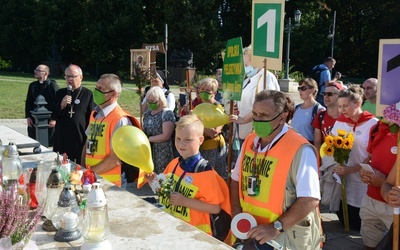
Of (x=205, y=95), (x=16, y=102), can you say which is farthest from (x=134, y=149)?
(x=16, y=102)

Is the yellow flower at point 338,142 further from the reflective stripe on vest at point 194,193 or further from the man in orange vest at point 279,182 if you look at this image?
the reflective stripe on vest at point 194,193

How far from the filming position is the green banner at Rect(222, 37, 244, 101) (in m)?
4.56

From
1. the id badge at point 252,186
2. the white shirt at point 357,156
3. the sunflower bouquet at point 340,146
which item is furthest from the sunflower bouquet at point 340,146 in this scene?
the id badge at point 252,186

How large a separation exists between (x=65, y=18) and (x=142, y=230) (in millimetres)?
38979

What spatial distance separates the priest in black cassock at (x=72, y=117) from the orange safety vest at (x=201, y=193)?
2.80 meters

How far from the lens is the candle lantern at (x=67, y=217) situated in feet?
7.79

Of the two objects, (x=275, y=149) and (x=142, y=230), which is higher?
(x=275, y=149)

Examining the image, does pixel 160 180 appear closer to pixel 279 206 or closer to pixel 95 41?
pixel 279 206

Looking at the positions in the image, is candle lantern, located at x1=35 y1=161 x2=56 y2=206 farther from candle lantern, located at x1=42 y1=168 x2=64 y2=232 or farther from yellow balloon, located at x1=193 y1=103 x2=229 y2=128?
yellow balloon, located at x1=193 y1=103 x2=229 y2=128

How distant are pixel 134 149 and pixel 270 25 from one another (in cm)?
191

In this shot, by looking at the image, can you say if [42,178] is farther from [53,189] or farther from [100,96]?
[100,96]

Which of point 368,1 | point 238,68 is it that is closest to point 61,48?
point 368,1

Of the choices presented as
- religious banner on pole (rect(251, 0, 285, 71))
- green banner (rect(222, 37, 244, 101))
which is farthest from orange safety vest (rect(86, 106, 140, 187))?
religious banner on pole (rect(251, 0, 285, 71))

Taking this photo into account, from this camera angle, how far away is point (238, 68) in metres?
4.61
